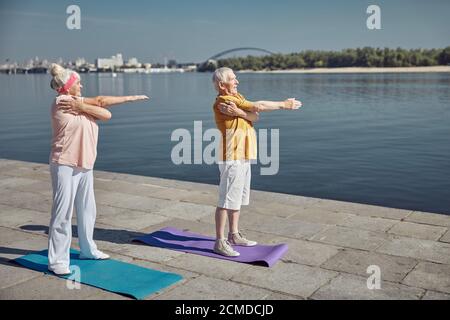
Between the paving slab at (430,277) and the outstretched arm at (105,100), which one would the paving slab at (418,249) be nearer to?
the paving slab at (430,277)

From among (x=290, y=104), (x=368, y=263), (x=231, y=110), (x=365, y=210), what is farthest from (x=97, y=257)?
(x=365, y=210)

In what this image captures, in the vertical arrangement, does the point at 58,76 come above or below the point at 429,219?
above

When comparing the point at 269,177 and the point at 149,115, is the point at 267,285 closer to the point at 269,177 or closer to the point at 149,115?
the point at 269,177

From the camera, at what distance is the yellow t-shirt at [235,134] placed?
5805 millimetres

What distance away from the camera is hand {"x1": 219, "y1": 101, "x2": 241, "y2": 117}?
225 inches

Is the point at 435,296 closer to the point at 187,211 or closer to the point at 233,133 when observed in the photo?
the point at 233,133

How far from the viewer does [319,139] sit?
2220 cm

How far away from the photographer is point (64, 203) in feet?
17.7

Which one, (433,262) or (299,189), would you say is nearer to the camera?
(433,262)

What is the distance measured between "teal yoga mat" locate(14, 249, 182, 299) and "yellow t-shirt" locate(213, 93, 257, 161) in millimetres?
1424

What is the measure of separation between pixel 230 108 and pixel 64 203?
1961 mm

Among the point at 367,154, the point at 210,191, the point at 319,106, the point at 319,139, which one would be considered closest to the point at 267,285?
the point at 210,191

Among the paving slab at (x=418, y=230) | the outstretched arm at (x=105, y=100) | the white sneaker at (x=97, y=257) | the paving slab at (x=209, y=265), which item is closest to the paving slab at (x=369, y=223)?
the paving slab at (x=418, y=230)
